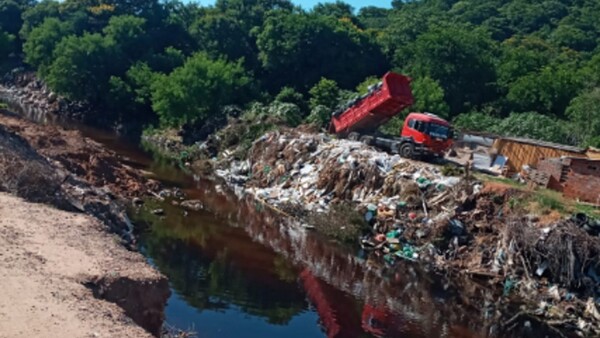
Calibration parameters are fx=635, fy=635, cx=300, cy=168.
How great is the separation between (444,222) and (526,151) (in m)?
8.44

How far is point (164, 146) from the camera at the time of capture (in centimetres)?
4319

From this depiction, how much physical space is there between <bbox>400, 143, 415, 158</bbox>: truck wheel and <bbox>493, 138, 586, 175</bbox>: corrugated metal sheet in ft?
14.6

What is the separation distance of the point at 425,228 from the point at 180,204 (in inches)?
382

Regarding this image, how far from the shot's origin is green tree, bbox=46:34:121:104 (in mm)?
51500

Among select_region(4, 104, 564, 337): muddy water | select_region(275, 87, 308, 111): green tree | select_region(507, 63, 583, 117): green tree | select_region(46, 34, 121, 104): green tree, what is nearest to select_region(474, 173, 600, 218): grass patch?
select_region(4, 104, 564, 337): muddy water

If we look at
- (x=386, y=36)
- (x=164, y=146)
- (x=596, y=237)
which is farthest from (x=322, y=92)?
(x=596, y=237)

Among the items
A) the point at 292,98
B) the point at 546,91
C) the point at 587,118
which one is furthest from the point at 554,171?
the point at 292,98

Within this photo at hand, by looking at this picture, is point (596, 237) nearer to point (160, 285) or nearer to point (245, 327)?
point (245, 327)

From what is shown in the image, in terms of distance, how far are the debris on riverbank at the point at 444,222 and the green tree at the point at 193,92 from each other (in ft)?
42.7

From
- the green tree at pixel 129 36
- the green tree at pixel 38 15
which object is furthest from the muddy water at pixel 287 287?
the green tree at pixel 38 15

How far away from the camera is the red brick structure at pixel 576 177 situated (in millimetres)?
24281

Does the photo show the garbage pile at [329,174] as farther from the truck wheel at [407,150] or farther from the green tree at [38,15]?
the green tree at [38,15]

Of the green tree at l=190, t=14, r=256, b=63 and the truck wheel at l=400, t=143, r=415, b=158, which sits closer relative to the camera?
the truck wheel at l=400, t=143, r=415, b=158

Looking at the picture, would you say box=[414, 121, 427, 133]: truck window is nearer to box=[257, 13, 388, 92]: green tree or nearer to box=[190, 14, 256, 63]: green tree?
box=[257, 13, 388, 92]: green tree
